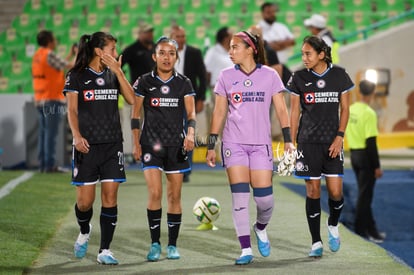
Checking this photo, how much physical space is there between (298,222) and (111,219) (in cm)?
299

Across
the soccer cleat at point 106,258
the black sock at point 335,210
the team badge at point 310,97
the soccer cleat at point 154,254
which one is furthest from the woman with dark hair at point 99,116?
the black sock at point 335,210

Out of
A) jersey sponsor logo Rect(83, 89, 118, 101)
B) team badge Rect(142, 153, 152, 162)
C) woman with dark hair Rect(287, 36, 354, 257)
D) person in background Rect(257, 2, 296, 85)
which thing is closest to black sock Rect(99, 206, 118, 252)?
A: team badge Rect(142, 153, 152, 162)

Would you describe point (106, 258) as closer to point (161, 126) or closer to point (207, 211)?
point (161, 126)

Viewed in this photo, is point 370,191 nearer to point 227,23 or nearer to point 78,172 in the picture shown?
point 78,172

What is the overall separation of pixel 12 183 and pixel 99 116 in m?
6.63

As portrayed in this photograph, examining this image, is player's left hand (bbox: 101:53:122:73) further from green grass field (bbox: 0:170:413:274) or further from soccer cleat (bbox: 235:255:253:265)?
soccer cleat (bbox: 235:255:253:265)

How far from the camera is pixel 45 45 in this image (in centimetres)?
1411

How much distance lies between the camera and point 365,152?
1159cm

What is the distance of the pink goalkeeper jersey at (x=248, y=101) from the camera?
688 cm

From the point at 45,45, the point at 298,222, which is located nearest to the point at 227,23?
the point at 45,45

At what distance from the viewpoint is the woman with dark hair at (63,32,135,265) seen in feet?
22.4

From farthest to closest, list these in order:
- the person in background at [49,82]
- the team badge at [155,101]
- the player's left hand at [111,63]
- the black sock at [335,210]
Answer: the person in background at [49,82] < the black sock at [335,210] < the team badge at [155,101] < the player's left hand at [111,63]

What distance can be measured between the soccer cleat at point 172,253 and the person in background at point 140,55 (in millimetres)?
4974

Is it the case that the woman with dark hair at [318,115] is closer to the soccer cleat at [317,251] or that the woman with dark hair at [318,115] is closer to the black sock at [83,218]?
the soccer cleat at [317,251]
